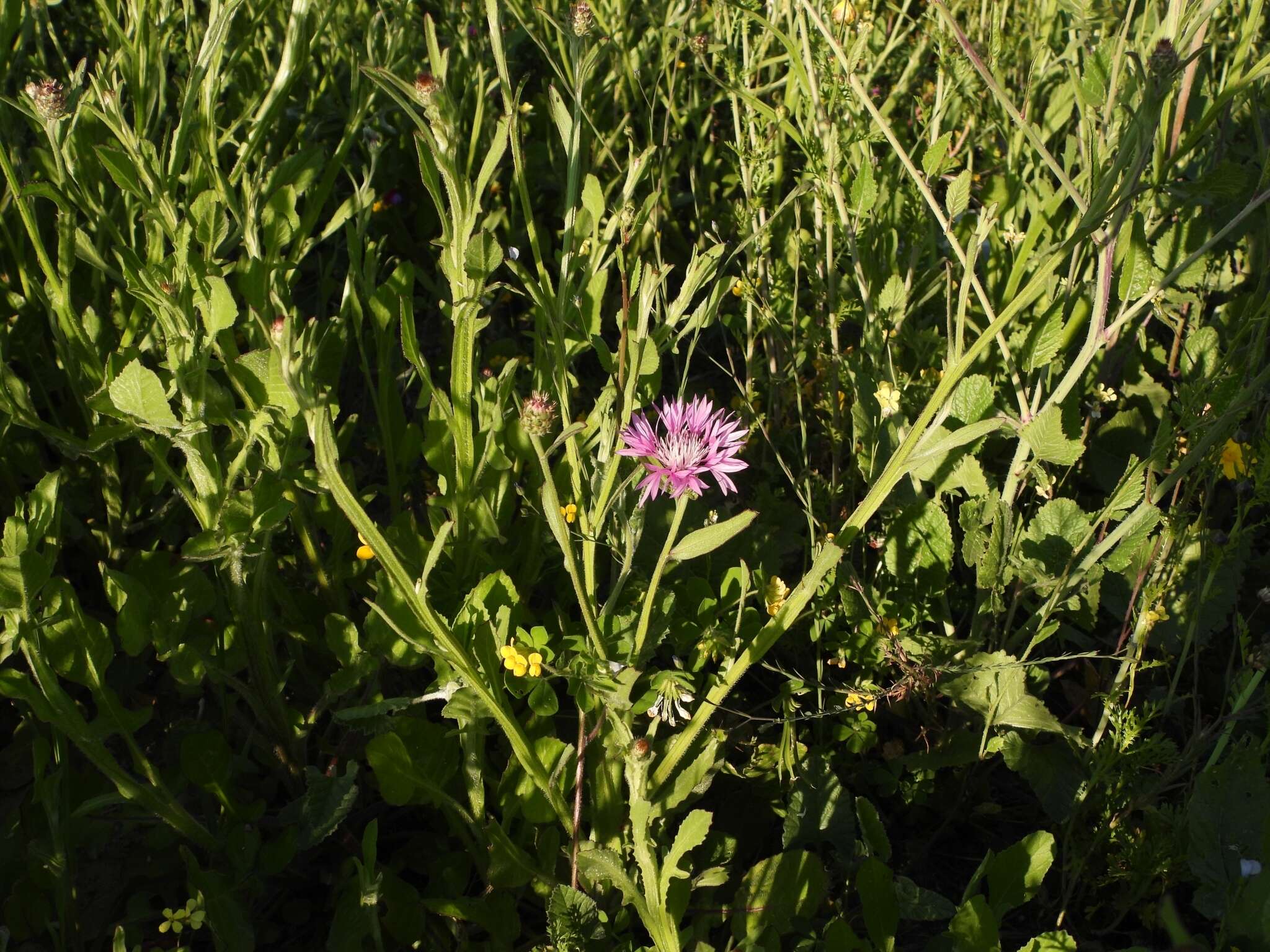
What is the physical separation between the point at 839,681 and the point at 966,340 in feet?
2.25

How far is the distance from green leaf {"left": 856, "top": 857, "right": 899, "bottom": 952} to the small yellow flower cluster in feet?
1.42

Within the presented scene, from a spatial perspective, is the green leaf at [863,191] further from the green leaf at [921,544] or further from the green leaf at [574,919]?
the green leaf at [574,919]

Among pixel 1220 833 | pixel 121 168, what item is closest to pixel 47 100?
pixel 121 168

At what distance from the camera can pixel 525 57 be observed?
2918 mm

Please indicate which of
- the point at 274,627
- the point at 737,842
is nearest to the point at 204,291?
the point at 274,627

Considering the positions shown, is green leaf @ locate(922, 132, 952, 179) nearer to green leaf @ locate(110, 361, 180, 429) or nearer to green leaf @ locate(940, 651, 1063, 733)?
green leaf @ locate(940, 651, 1063, 733)

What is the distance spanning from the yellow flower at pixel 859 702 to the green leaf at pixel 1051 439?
0.38 meters

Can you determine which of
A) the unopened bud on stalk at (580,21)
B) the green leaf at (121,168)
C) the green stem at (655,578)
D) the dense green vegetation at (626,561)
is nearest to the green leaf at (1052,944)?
the dense green vegetation at (626,561)

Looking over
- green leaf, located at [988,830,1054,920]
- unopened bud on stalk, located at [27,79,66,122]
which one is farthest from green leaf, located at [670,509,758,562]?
unopened bud on stalk, located at [27,79,66,122]

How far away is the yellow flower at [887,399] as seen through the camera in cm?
145

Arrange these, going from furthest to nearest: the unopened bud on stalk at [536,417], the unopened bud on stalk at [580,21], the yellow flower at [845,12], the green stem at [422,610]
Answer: the yellow flower at [845,12] → the unopened bud on stalk at [580,21] → the unopened bud on stalk at [536,417] → the green stem at [422,610]

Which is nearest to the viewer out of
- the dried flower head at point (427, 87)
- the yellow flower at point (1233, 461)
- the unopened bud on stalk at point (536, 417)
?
the dried flower head at point (427, 87)

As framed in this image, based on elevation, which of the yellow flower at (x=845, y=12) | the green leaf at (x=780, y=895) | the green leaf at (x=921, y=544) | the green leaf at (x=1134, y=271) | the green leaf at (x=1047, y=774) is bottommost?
the green leaf at (x=780, y=895)

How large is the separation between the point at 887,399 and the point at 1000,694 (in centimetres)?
42
